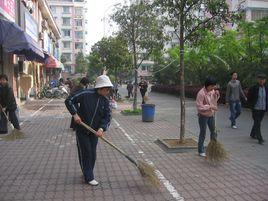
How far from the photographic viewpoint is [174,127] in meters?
13.6

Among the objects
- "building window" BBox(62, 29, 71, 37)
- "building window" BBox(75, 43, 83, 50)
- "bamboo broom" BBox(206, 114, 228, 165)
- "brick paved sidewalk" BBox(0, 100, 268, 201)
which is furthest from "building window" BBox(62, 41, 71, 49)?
"bamboo broom" BBox(206, 114, 228, 165)

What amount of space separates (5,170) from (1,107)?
392cm

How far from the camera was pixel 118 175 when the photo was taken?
7125 millimetres

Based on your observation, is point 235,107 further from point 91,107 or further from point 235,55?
point 235,55

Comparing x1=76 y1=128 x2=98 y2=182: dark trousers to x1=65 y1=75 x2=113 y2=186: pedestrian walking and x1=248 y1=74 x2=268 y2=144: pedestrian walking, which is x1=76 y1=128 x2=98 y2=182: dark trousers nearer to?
x1=65 y1=75 x2=113 y2=186: pedestrian walking

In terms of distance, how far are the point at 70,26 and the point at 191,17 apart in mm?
95005

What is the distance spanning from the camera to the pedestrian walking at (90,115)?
642cm

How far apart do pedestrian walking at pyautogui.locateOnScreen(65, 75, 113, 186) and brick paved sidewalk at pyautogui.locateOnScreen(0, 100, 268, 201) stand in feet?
1.20

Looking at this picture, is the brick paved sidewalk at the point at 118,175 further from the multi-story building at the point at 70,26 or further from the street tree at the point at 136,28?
the multi-story building at the point at 70,26

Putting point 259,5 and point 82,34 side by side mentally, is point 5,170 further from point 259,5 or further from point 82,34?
point 82,34

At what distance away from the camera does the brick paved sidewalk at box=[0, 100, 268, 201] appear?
6.04 m

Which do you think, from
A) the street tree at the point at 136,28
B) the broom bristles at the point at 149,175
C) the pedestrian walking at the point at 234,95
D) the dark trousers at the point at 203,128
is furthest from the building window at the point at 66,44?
the broom bristles at the point at 149,175

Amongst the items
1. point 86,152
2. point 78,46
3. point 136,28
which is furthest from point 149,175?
point 78,46

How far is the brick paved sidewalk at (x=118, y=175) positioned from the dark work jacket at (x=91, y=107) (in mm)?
949
